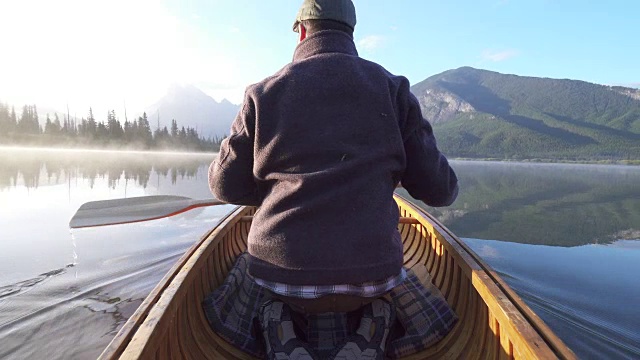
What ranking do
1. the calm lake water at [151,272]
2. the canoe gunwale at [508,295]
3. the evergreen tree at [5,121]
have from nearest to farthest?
the canoe gunwale at [508,295], the calm lake water at [151,272], the evergreen tree at [5,121]

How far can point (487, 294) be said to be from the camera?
87.7 inches

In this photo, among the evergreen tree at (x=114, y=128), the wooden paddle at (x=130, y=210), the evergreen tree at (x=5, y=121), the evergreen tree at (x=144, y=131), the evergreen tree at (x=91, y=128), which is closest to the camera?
the wooden paddle at (x=130, y=210)

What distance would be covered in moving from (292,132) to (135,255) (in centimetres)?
596

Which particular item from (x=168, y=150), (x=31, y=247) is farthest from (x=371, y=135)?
(x=168, y=150)

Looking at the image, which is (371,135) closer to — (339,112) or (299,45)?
(339,112)

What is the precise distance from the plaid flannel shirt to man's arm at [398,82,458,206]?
1.70ft

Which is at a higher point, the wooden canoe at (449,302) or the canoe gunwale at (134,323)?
the canoe gunwale at (134,323)

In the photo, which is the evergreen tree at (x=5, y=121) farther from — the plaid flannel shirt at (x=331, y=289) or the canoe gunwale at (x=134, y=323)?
the plaid flannel shirt at (x=331, y=289)

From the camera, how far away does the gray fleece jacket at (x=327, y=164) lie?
175 cm

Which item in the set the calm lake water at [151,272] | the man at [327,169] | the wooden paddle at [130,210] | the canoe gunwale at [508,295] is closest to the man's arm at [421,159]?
the man at [327,169]

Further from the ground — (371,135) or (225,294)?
(371,135)

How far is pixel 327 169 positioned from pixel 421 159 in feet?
1.82

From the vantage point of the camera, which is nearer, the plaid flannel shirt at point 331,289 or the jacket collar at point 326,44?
the plaid flannel shirt at point 331,289

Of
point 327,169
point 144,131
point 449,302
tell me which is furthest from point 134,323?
point 144,131
